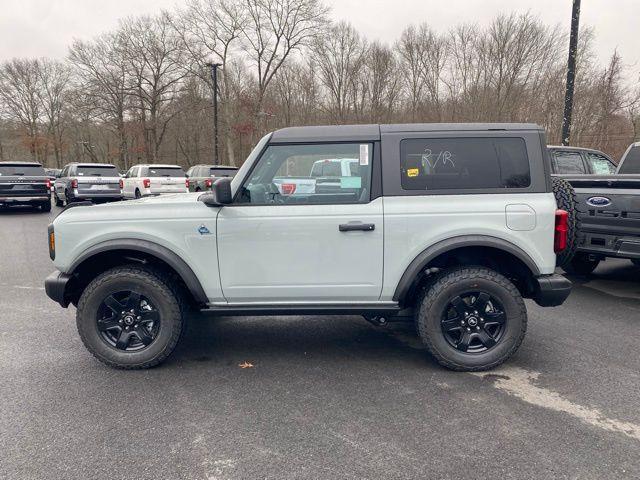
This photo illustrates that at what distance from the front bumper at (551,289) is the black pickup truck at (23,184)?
17.5m

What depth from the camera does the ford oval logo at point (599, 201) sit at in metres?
5.51

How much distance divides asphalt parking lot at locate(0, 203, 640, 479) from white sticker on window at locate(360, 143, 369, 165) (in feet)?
5.57

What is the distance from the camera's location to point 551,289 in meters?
3.61

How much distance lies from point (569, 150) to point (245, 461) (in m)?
8.56

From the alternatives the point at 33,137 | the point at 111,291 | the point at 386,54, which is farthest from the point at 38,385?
the point at 33,137

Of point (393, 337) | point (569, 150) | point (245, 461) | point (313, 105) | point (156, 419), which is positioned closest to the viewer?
point (245, 461)

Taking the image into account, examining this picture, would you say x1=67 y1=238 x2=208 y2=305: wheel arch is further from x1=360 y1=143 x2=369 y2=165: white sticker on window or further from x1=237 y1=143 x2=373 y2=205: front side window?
x1=360 y1=143 x2=369 y2=165: white sticker on window

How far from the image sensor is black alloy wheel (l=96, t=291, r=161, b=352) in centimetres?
381

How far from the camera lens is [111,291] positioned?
12.2 ft


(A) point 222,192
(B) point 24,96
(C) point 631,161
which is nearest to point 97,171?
(A) point 222,192

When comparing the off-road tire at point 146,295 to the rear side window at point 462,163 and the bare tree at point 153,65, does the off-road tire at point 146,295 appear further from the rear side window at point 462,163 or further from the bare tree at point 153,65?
the bare tree at point 153,65

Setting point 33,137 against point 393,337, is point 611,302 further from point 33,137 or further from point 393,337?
point 33,137

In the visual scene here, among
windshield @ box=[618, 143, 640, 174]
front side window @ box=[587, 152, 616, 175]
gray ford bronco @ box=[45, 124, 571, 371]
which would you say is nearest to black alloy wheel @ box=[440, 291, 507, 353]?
gray ford bronco @ box=[45, 124, 571, 371]

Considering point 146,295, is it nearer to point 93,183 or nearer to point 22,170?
point 93,183
